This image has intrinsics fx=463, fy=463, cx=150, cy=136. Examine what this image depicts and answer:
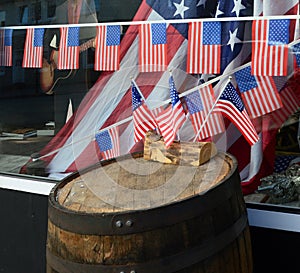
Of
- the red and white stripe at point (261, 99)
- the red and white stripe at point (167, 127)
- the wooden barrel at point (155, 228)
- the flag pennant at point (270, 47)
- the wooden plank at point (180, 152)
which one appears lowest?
the wooden barrel at point (155, 228)

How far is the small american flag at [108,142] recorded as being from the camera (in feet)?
11.3

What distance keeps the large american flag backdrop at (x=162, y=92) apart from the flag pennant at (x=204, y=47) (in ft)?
0.14

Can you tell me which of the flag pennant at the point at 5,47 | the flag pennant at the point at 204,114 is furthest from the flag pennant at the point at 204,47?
the flag pennant at the point at 5,47

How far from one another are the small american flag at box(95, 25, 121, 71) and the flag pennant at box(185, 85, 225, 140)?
648mm

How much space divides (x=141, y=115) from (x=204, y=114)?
0.42m

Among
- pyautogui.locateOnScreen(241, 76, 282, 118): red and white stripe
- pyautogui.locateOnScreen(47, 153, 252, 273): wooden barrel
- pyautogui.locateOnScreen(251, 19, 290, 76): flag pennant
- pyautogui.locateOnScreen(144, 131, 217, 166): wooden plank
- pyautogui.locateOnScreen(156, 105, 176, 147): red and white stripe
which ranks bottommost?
pyautogui.locateOnScreen(47, 153, 252, 273): wooden barrel

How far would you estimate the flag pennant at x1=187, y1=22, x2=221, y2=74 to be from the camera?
9.93 ft

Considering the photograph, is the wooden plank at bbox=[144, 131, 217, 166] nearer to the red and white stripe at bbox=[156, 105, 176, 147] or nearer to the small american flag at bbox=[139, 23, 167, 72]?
the red and white stripe at bbox=[156, 105, 176, 147]

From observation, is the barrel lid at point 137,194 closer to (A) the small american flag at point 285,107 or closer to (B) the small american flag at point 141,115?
(B) the small american flag at point 141,115

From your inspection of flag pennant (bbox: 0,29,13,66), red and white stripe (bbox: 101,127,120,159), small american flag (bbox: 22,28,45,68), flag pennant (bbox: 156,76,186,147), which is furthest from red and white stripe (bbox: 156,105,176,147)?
flag pennant (bbox: 0,29,13,66)

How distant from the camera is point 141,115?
313cm

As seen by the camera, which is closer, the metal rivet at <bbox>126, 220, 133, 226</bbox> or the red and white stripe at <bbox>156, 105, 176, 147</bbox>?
the metal rivet at <bbox>126, 220, 133, 226</bbox>

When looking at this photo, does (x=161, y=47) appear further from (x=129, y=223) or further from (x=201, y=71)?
(x=129, y=223)

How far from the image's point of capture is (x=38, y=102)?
149 inches
